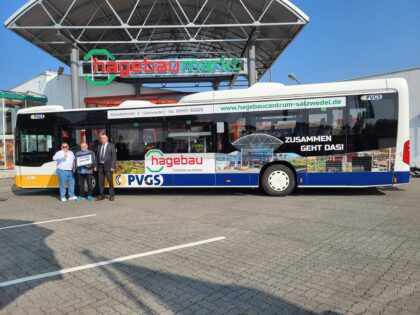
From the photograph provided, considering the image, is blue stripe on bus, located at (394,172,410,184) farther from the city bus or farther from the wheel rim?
the wheel rim

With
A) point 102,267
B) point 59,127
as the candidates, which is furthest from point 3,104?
point 102,267

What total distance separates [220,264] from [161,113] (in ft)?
21.1

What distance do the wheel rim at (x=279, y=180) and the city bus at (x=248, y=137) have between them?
0.09 ft

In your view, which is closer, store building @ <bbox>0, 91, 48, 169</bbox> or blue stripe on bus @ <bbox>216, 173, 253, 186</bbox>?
blue stripe on bus @ <bbox>216, 173, 253, 186</bbox>

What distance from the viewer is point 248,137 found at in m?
9.16

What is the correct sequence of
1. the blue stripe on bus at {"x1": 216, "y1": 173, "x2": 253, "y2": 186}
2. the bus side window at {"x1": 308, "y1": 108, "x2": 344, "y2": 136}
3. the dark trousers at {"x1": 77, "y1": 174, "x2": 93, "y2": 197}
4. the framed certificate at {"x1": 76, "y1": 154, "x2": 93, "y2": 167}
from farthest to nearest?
1. the dark trousers at {"x1": 77, "y1": 174, "x2": 93, "y2": 197}
2. the framed certificate at {"x1": 76, "y1": 154, "x2": 93, "y2": 167}
3. the blue stripe on bus at {"x1": 216, "y1": 173, "x2": 253, "y2": 186}
4. the bus side window at {"x1": 308, "y1": 108, "x2": 344, "y2": 136}

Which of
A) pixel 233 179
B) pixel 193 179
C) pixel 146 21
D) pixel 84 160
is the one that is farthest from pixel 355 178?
pixel 146 21

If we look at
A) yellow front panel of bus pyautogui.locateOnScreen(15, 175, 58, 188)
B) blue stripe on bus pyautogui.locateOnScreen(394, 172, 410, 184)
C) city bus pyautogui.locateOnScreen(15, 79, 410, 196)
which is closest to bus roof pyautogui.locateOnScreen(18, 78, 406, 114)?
city bus pyautogui.locateOnScreen(15, 79, 410, 196)

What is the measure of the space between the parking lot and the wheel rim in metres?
1.13

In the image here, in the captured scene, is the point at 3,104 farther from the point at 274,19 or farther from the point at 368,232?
the point at 368,232

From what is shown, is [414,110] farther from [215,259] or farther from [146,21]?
[215,259]

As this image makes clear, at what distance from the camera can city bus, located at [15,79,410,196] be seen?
8508 millimetres

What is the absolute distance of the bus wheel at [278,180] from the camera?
905cm

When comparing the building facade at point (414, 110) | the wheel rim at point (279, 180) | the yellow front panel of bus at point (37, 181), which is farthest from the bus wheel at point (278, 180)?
the building facade at point (414, 110)
